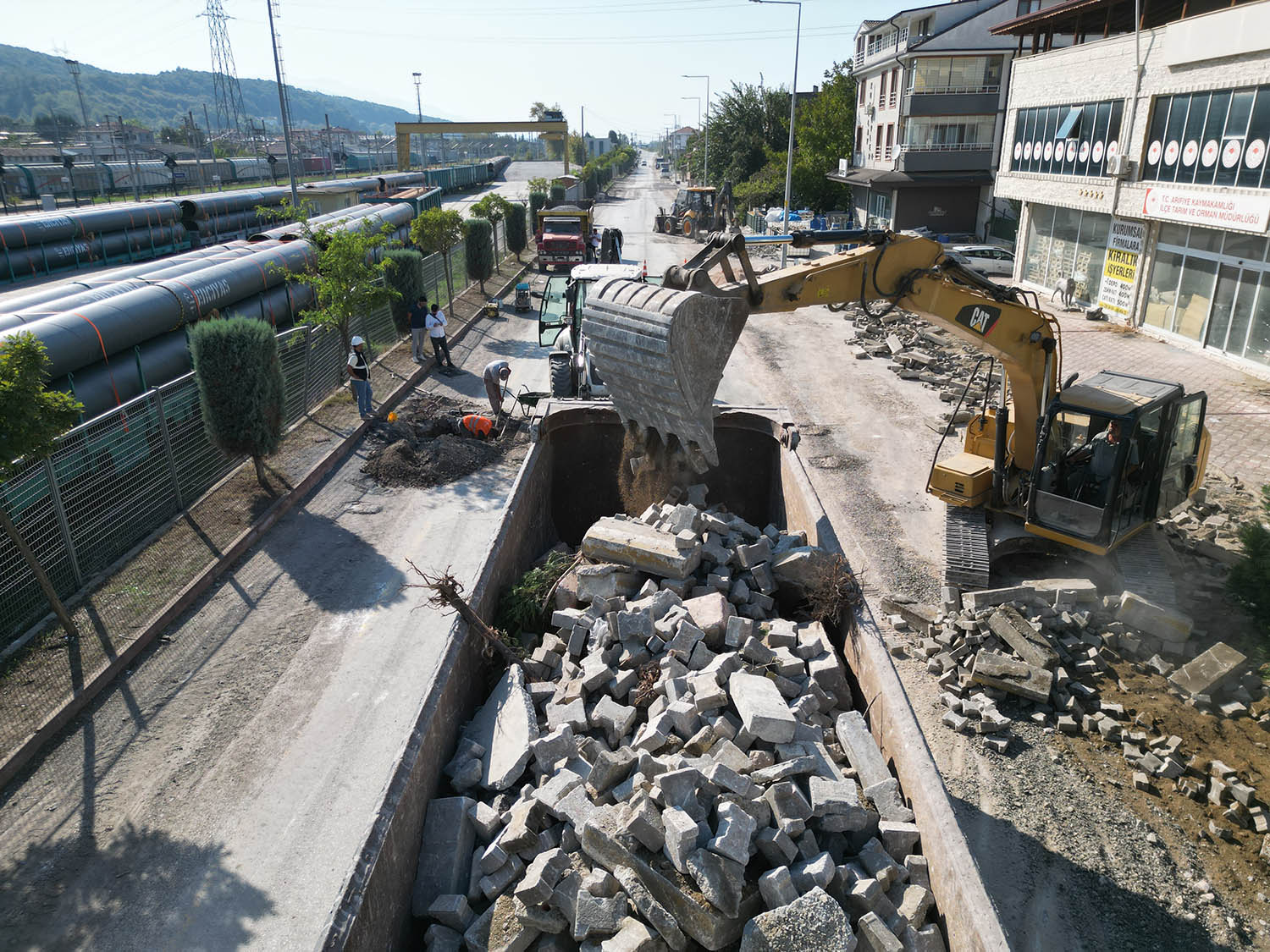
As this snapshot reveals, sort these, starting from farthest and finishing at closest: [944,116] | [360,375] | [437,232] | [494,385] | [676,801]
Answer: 1. [944,116]
2. [437,232]
3. [494,385]
4. [360,375]
5. [676,801]

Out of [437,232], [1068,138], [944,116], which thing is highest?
[944,116]

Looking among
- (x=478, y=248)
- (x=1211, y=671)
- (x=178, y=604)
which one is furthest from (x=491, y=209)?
(x=1211, y=671)

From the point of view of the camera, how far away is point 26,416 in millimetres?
7473

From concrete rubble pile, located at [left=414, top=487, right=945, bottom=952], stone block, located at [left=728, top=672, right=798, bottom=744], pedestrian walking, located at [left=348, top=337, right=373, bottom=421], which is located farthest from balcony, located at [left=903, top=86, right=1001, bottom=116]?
stone block, located at [left=728, top=672, right=798, bottom=744]

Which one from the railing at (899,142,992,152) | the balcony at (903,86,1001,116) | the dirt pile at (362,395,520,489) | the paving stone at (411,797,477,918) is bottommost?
the dirt pile at (362,395,520,489)

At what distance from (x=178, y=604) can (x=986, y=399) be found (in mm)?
9512

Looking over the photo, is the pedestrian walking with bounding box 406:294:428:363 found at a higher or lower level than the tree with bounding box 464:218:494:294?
lower

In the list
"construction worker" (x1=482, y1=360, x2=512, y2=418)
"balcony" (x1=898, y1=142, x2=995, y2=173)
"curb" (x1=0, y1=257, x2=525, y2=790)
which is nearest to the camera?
"curb" (x1=0, y1=257, x2=525, y2=790)

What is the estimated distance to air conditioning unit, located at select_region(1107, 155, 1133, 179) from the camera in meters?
21.5

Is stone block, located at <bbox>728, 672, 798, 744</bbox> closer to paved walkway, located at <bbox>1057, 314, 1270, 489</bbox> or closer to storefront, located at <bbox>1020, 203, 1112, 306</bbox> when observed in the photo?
paved walkway, located at <bbox>1057, 314, 1270, 489</bbox>

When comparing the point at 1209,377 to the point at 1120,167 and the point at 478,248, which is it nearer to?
the point at 1120,167

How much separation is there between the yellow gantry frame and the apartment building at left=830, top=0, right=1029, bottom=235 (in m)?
22.6

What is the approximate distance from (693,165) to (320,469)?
248 feet

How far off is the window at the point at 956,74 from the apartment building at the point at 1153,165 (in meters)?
7.82
